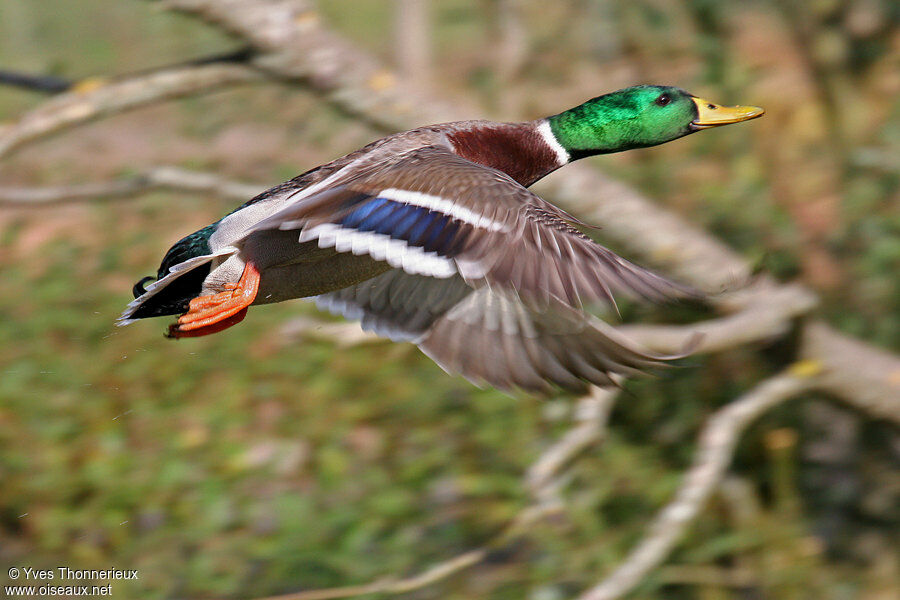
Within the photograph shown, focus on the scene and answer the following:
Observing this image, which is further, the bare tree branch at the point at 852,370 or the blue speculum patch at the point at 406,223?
the bare tree branch at the point at 852,370

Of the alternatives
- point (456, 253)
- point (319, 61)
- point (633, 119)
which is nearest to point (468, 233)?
point (456, 253)

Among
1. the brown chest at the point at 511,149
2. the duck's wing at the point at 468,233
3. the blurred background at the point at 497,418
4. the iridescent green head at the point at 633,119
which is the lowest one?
the blurred background at the point at 497,418

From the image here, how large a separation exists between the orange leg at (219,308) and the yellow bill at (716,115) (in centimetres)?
121

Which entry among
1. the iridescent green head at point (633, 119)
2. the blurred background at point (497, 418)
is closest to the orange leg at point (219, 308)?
the iridescent green head at point (633, 119)

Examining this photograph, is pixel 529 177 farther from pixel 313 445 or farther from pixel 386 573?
pixel 313 445

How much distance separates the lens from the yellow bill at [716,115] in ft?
9.22

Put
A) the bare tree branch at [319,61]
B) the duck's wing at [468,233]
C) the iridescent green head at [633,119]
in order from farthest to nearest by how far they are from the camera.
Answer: the bare tree branch at [319,61] < the iridescent green head at [633,119] < the duck's wing at [468,233]

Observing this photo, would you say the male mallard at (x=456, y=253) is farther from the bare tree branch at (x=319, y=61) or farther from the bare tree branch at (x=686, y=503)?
the bare tree branch at (x=686, y=503)

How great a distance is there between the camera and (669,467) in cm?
436

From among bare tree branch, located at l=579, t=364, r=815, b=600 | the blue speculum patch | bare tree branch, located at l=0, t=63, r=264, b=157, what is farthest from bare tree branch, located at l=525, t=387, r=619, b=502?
the blue speculum patch

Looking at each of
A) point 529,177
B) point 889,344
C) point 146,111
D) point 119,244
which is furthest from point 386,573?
point 146,111

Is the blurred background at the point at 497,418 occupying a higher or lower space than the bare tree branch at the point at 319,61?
lower

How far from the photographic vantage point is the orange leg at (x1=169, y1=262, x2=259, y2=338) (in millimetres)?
2346

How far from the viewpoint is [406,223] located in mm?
2100
